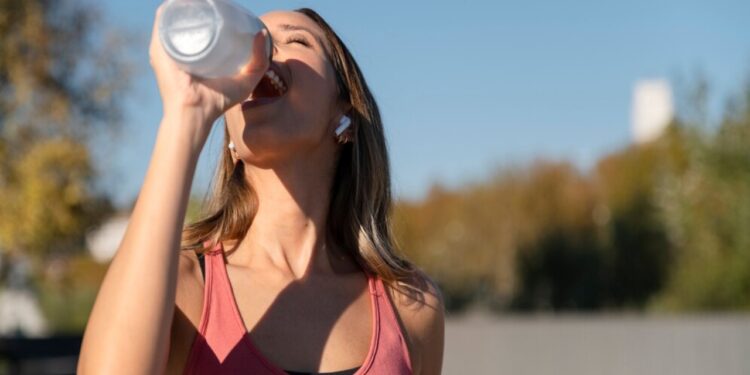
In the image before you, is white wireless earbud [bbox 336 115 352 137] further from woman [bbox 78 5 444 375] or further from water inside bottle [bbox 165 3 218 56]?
water inside bottle [bbox 165 3 218 56]

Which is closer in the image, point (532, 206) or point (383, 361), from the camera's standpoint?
point (383, 361)

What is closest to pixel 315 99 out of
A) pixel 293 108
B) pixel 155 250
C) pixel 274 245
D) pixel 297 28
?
pixel 293 108

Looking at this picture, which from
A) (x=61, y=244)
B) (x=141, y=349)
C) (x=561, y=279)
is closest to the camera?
(x=141, y=349)

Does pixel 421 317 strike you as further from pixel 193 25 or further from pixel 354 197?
pixel 193 25

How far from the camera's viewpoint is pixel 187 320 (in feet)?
8.32

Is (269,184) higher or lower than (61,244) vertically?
higher

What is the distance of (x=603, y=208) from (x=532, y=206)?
3178 millimetres

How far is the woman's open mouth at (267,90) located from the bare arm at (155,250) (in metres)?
0.31

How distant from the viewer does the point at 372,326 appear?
9.08 ft

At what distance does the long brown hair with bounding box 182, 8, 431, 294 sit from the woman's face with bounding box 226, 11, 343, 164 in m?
0.07

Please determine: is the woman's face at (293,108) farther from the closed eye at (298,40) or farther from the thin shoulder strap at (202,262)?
→ the thin shoulder strap at (202,262)

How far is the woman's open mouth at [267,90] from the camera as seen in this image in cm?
262

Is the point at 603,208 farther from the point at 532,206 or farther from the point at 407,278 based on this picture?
the point at 407,278

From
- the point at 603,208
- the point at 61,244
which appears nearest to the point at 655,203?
the point at 603,208
